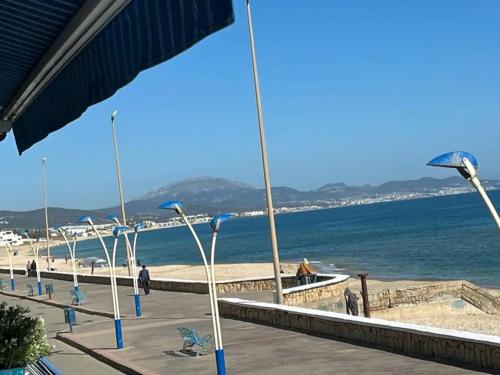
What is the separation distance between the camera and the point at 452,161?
4.93 meters

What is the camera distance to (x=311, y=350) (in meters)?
11.5

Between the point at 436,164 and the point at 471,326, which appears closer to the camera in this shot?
the point at 436,164

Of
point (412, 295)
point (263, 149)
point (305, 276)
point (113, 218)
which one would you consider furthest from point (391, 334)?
point (412, 295)

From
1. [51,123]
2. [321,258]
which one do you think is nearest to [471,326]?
[51,123]

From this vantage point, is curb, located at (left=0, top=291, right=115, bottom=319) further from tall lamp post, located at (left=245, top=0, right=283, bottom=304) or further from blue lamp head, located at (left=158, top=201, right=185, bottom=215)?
blue lamp head, located at (left=158, top=201, right=185, bottom=215)

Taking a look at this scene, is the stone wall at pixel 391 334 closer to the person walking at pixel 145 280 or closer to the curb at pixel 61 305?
the curb at pixel 61 305

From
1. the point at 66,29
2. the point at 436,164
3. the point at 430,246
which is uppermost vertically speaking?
the point at 66,29

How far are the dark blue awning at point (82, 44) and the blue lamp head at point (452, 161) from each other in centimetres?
278

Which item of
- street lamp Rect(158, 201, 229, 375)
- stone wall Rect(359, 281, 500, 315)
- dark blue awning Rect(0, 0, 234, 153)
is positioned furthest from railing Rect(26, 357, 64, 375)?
Answer: stone wall Rect(359, 281, 500, 315)

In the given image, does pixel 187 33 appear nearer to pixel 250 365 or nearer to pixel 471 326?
pixel 250 365

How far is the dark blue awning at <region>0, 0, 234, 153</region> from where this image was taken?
2.35 meters

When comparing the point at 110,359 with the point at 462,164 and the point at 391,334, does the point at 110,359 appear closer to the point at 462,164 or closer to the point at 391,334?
the point at 391,334

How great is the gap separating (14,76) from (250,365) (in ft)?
25.4

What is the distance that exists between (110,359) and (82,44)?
1017cm
